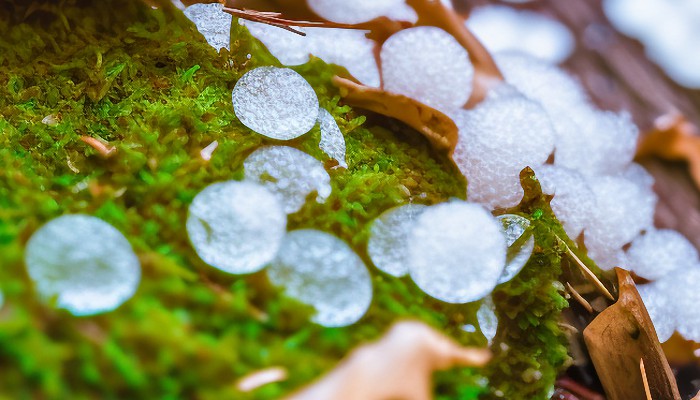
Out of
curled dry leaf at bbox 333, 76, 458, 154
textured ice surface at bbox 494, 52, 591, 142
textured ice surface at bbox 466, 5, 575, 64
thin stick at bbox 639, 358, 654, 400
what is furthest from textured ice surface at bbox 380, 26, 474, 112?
thin stick at bbox 639, 358, 654, 400

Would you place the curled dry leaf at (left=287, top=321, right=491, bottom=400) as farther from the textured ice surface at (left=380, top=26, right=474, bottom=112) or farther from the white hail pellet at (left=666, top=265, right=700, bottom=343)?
the white hail pellet at (left=666, top=265, right=700, bottom=343)

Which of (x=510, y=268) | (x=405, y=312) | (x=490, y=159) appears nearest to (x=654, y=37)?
(x=490, y=159)

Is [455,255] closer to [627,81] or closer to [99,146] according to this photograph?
[99,146]

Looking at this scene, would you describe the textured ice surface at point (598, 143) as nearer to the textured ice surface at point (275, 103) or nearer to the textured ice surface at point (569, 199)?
the textured ice surface at point (569, 199)

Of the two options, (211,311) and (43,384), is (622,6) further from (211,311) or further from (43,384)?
(43,384)

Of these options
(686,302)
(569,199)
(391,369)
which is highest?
(391,369)

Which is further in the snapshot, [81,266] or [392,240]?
[392,240]

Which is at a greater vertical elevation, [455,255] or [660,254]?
[455,255]

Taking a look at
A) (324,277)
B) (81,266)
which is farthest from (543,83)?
(81,266)
